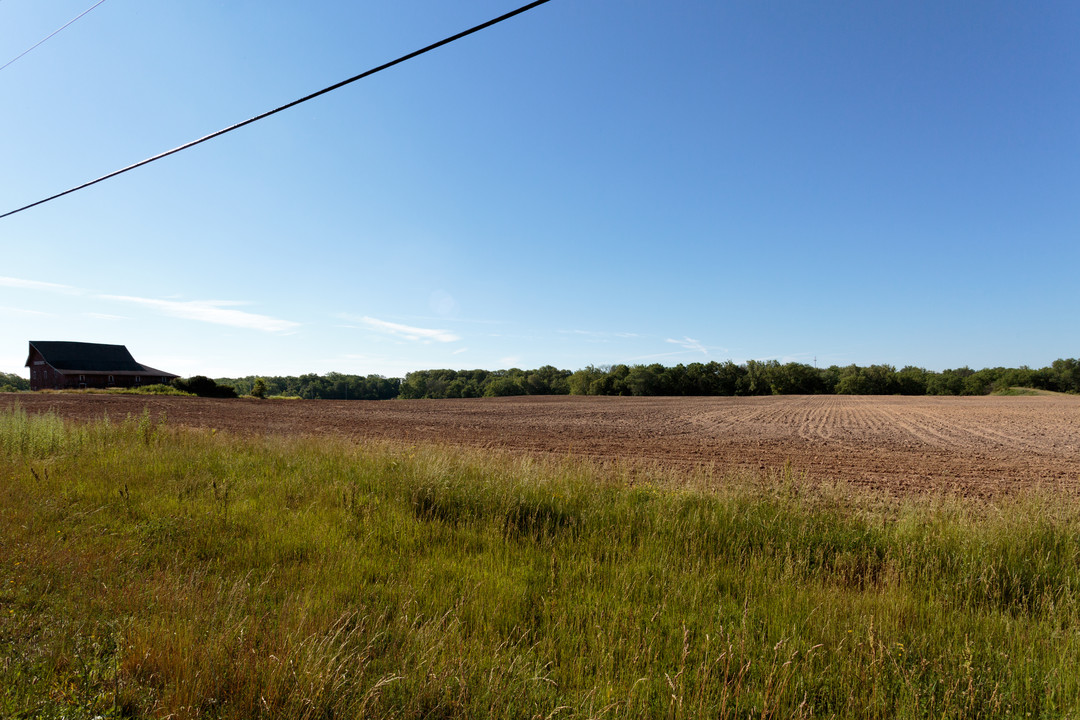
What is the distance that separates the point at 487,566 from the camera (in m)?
5.11

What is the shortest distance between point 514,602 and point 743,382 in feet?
360

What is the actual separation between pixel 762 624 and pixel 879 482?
455 inches

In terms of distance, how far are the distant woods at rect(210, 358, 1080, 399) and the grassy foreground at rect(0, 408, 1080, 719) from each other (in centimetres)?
9400

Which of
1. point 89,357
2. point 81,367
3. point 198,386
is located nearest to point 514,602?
point 198,386

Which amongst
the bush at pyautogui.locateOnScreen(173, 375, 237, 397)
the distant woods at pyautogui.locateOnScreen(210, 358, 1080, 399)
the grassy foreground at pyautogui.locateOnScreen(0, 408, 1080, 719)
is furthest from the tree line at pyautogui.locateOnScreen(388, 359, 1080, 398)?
the grassy foreground at pyautogui.locateOnScreen(0, 408, 1080, 719)

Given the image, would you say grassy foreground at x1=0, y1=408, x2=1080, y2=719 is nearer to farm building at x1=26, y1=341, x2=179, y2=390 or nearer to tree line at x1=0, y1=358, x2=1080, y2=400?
farm building at x1=26, y1=341, x2=179, y2=390

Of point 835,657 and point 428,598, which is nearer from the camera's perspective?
point 835,657

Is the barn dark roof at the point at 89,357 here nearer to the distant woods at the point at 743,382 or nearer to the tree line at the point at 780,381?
the distant woods at the point at 743,382

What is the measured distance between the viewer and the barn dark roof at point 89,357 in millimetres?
62312

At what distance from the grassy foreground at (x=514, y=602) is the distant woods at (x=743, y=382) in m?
94.0

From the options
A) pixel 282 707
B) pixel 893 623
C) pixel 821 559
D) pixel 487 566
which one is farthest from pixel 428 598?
pixel 821 559

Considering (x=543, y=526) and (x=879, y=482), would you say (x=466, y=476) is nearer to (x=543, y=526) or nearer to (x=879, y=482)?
(x=543, y=526)

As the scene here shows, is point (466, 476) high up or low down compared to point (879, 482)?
up

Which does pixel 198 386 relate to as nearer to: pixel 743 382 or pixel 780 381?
pixel 743 382
